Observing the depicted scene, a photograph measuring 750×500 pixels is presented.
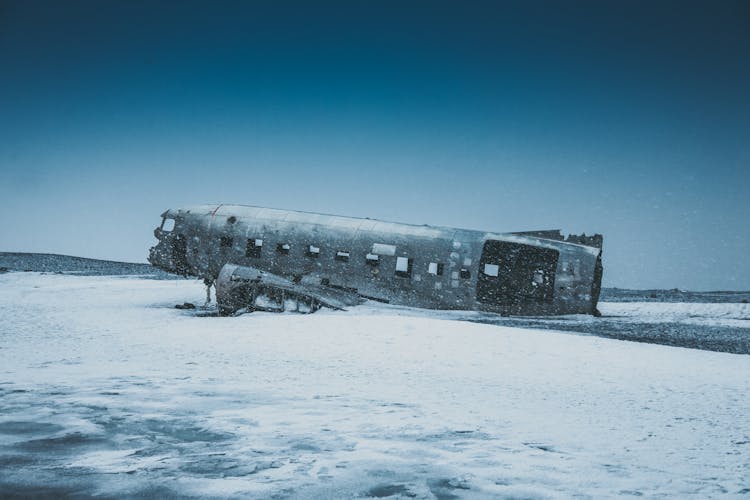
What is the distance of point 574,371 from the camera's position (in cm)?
867

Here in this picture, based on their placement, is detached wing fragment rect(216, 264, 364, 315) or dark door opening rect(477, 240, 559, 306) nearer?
detached wing fragment rect(216, 264, 364, 315)

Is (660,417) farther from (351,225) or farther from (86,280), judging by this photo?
(86,280)

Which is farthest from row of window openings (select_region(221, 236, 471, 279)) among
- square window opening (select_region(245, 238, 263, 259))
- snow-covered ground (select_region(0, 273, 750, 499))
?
snow-covered ground (select_region(0, 273, 750, 499))

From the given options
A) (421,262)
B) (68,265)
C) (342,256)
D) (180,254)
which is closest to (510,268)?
(421,262)

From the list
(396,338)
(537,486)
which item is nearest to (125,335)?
(396,338)

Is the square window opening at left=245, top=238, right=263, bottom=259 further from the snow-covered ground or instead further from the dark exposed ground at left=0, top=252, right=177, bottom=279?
the dark exposed ground at left=0, top=252, right=177, bottom=279

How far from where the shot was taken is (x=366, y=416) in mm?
5457

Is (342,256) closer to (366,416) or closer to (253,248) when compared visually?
(253,248)

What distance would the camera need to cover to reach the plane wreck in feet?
57.5

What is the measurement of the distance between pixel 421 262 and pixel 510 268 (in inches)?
133

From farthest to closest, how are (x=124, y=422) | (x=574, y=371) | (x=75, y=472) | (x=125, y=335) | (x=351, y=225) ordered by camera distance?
(x=351, y=225), (x=125, y=335), (x=574, y=371), (x=124, y=422), (x=75, y=472)

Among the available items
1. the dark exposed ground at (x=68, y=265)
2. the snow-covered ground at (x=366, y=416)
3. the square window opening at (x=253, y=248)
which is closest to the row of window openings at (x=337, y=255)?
the square window opening at (x=253, y=248)

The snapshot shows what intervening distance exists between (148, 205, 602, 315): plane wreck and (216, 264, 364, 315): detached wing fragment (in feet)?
0.51

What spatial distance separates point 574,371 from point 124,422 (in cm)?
727
